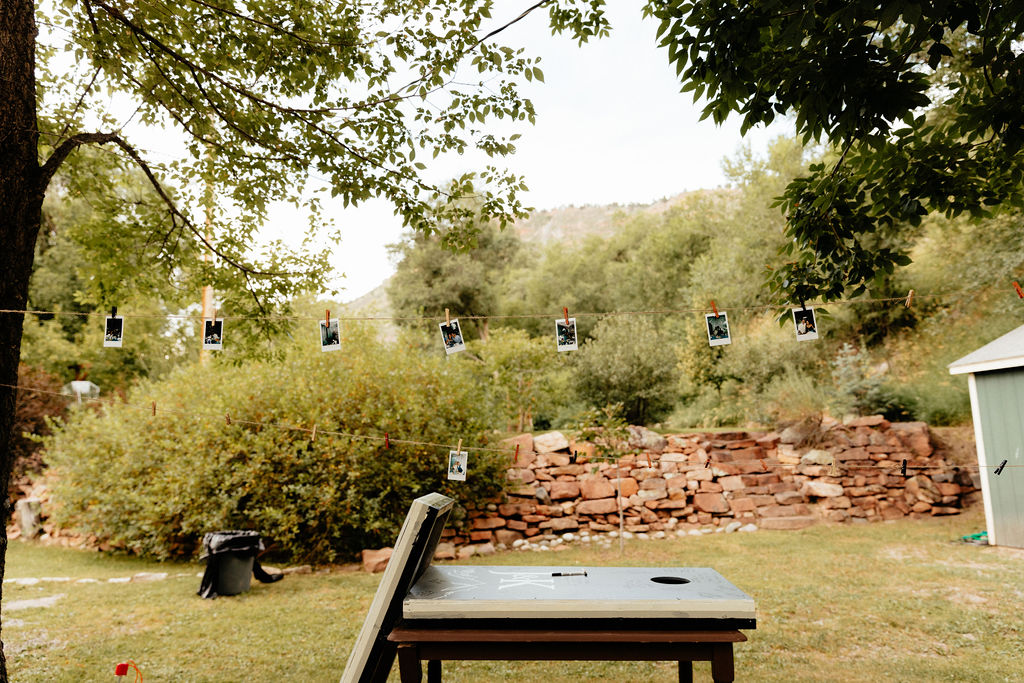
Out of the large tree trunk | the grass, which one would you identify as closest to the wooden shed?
the grass

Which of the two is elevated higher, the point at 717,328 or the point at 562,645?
the point at 717,328

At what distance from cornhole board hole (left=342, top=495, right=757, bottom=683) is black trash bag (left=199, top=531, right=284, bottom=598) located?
13.9 feet

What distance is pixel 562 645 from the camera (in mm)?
2262

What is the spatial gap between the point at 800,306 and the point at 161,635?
5378 mm

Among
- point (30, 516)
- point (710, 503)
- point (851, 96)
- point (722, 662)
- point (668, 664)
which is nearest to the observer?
point (722, 662)

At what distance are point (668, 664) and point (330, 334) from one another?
3.42 m

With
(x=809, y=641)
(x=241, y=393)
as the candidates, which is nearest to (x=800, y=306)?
(x=809, y=641)

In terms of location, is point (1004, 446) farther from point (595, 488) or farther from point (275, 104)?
point (275, 104)

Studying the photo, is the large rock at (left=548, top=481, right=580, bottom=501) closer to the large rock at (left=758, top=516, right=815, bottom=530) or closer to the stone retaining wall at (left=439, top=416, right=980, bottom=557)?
the stone retaining wall at (left=439, top=416, right=980, bottom=557)

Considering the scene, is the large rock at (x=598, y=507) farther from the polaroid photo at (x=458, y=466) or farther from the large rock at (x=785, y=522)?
the polaroid photo at (x=458, y=466)

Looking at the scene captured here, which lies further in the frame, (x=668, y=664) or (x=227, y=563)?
(x=227, y=563)

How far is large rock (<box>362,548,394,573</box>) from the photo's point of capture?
6.96m

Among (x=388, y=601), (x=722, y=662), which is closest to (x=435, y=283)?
(x=388, y=601)

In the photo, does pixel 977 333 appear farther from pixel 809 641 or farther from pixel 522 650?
pixel 522 650
